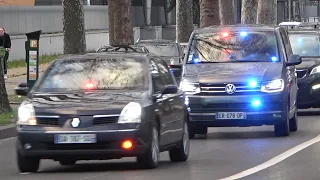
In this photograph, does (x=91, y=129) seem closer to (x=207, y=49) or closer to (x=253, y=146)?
(x=253, y=146)

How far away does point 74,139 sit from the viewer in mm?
13672

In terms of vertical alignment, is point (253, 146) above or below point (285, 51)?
below

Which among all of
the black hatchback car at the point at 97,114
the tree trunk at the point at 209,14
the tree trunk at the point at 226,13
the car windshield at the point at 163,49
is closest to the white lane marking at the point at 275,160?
the black hatchback car at the point at 97,114

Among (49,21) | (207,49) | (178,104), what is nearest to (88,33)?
(49,21)

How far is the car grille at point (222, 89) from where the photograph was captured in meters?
19.0

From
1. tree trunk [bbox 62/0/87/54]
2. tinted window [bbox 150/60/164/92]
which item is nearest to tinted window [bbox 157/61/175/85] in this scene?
tinted window [bbox 150/60/164/92]

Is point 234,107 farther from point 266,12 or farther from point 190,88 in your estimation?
point 266,12

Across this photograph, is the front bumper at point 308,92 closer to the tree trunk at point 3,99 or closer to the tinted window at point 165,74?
the tree trunk at point 3,99

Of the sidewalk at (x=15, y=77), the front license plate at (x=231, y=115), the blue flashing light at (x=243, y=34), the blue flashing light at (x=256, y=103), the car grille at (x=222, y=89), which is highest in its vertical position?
the blue flashing light at (x=243, y=34)

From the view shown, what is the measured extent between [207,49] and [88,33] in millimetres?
36852

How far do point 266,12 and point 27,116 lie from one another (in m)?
38.6

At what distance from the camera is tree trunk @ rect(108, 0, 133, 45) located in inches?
1298

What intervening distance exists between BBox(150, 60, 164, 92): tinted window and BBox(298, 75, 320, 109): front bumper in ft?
33.1

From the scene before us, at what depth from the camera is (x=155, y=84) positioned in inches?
581
